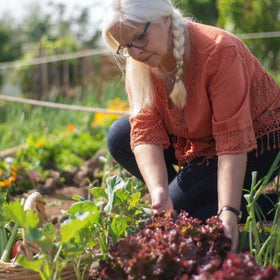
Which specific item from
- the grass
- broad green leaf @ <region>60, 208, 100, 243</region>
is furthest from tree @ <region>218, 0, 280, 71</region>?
broad green leaf @ <region>60, 208, 100, 243</region>

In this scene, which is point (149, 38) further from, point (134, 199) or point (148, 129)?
point (134, 199)

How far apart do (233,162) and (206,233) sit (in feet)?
1.30

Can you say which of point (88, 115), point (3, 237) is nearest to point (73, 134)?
point (88, 115)

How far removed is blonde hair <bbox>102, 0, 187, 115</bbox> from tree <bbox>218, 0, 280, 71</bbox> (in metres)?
6.73

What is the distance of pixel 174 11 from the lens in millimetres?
2465

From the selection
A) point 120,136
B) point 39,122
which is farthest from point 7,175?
point 39,122

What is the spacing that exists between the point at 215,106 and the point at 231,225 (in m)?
0.50

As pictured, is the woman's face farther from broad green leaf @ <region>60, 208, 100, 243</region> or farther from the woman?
broad green leaf @ <region>60, 208, 100, 243</region>

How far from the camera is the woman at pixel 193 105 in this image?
234cm

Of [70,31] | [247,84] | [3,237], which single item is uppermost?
[247,84]

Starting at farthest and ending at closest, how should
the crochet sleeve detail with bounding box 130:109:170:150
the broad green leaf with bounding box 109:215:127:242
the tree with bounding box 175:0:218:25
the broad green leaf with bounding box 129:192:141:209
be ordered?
the tree with bounding box 175:0:218:25 → the crochet sleeve detail with bounding box 130:109:170:150 → the broad green leaf with bounding box 129:192:141:209 → the broad green leaf with bounding box 109:215:127:242

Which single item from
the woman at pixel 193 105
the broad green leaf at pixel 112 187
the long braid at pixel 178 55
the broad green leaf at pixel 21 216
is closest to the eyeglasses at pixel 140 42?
the woman at pixel 193 105

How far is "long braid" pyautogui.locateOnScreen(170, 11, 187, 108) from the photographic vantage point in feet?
7.97

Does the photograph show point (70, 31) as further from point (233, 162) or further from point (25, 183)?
point (233, 162)
